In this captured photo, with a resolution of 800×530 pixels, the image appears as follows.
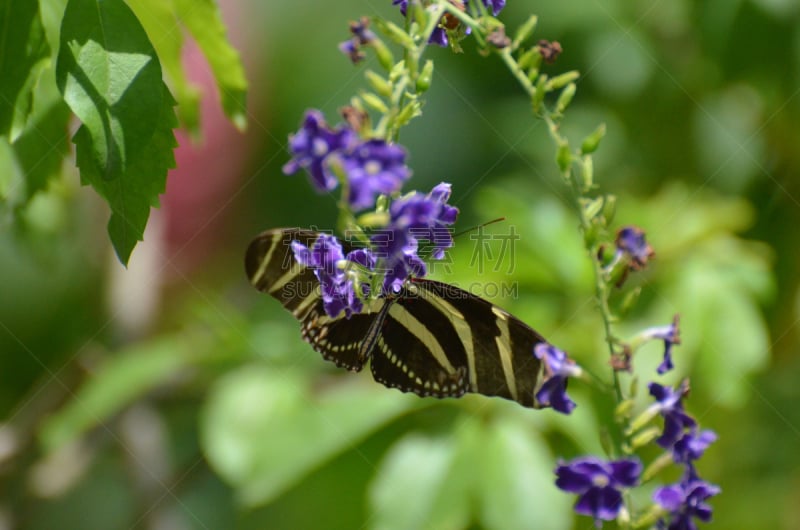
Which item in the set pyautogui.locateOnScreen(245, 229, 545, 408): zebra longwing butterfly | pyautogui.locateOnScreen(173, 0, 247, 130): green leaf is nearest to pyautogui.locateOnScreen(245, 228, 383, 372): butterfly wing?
pyautogui.locateOnScreen(245, 229, 545, 408): zebra longwing butterfly

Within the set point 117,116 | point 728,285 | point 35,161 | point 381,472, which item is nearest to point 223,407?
point 381,472

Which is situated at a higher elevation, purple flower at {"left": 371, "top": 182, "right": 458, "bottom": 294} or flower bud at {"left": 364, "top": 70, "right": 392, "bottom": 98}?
flower bud at {"left": 364, "top": 70, "right": 392, "bottom": 98}

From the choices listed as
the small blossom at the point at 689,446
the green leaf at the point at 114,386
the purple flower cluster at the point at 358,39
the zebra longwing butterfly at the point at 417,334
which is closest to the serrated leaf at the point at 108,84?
the purple flower cluster at the point at 358,39

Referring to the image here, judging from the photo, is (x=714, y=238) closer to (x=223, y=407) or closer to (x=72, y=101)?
(x=223, y=407)

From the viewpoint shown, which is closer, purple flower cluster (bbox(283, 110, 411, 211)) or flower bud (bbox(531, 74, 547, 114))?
purple flower cluster (bbox(283, 110, 411, 211))

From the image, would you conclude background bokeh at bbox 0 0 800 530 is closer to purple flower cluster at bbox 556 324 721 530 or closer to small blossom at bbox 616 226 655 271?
purple flower cluster at bbox 556 324 721 530

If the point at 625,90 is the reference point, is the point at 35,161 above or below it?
below
